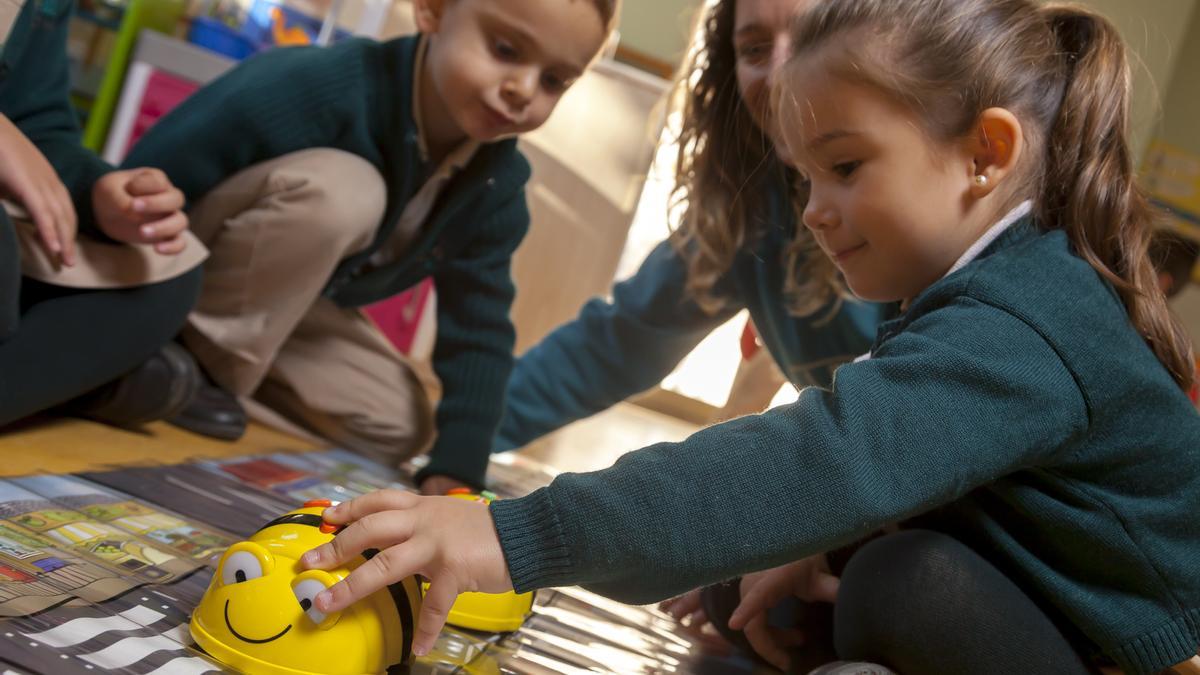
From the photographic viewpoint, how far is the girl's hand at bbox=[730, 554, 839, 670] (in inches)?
33.3

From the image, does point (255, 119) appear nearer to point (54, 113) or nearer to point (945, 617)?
point (54, 113)

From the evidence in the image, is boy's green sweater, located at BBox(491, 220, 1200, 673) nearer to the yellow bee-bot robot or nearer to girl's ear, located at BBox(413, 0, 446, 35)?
the yellow bee-bot robot

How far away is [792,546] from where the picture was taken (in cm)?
62

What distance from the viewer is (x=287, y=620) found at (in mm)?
587

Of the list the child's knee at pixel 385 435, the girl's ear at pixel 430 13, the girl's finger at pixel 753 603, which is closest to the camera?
the girl's finger at pixel 753 603

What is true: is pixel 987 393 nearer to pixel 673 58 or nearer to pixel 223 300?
pixel 223 300

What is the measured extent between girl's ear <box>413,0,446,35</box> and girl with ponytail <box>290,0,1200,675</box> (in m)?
0.58

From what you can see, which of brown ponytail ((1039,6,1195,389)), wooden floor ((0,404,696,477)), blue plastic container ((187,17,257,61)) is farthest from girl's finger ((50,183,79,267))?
blue plastic container ((187,17,257,61))

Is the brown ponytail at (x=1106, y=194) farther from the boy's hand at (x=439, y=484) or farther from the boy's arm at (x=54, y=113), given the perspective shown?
the boy's arm at (x=54, y=113)

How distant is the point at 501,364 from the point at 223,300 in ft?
1.11

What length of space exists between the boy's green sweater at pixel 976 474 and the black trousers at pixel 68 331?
19.5 inches

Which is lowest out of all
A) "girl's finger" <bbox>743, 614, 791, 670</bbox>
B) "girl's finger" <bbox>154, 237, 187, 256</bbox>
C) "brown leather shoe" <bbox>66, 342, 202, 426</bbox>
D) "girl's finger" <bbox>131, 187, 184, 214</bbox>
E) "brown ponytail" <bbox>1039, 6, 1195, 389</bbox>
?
"girl's finger" <bbox>743, 614, 791, 670</bbox>

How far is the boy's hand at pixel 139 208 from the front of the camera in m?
0.95

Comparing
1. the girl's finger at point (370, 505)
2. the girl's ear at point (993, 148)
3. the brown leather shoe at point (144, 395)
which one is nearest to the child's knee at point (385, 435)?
the brown leather shoe at point (144, 395)
